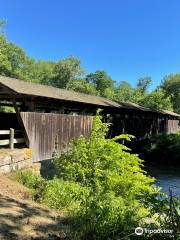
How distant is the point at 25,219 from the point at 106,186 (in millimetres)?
2450

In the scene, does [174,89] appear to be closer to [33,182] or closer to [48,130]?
[48,130]

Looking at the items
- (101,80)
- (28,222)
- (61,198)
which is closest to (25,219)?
(28,222)

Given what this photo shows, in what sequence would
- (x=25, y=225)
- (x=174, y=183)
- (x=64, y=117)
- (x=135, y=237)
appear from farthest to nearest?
1. (x=174, y=183)
2. (x=64, y=117)
3. (x=25, y=225)
4. (x=135, y=237)

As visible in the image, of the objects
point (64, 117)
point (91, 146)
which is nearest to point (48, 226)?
point (91, 146)

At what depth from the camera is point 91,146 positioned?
8.98 metres

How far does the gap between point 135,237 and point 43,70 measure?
79.3 metres

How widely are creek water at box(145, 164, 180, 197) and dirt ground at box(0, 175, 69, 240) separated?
28.6 ft

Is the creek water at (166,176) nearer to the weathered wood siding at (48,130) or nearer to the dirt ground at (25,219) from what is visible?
the weathered wood siding at (48,130)

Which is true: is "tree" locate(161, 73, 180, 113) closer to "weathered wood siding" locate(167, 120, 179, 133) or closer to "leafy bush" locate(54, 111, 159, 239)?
"weathered wood siding" locate(167, 120, 179, 133)

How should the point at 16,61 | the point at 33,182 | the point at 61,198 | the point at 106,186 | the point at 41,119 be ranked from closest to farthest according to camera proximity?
the point at 61,198, the point at 106,186, the point at 33,182, the point at 41,119, the point at 16,61

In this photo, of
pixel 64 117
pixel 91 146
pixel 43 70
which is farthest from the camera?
pixel 43 70

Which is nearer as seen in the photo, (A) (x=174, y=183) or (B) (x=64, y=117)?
(B) (x=64, y=117)

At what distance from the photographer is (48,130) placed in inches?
473

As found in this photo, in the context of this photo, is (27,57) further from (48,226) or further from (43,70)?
(48,226)
